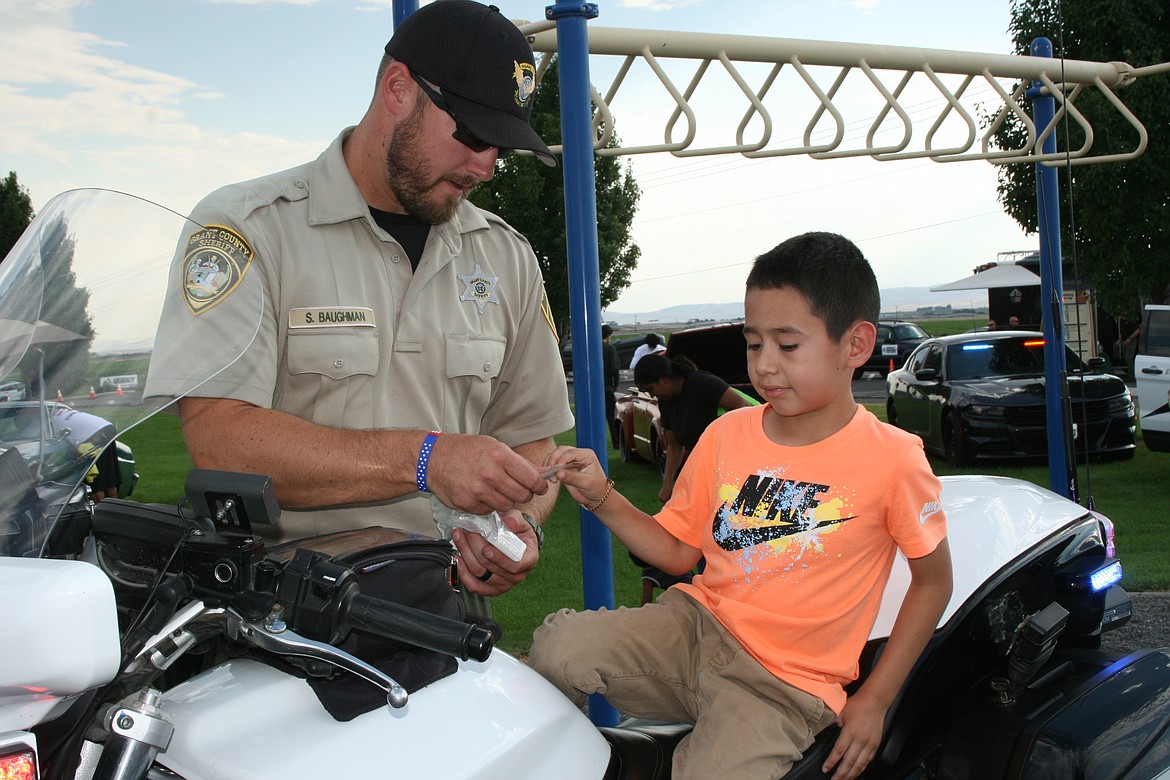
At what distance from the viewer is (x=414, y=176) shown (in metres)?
2.41

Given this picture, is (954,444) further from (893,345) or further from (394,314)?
(893,345)

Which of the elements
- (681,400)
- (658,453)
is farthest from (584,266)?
(658,453)

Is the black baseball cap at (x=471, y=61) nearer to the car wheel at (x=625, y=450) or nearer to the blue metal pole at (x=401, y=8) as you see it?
the blue metal pole at (x=401, y=8)

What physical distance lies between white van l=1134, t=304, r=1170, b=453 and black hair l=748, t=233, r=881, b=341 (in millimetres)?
10049

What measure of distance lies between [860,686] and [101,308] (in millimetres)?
1635

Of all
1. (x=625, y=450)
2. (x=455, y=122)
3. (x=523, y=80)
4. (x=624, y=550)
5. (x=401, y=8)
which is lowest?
(x=625, y=450)

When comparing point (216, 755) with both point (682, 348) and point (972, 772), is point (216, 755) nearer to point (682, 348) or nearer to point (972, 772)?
point (972, 772)

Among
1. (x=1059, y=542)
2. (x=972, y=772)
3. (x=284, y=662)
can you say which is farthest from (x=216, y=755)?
(x=1059, y=542)

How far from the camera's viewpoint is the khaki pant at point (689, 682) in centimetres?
189

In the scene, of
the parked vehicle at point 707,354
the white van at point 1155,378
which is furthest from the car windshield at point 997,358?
the parked vehicle at point 707,354

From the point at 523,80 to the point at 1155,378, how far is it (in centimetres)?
1104

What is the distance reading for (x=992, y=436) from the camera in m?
12.0

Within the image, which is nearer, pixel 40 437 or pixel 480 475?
pixel 40 437

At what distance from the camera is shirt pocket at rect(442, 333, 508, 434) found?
2.55 metres
